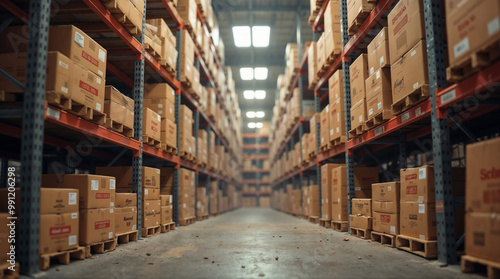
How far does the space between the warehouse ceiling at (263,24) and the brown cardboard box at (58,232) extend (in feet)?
41.3

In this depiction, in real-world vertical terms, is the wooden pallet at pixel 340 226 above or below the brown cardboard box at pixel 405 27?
below

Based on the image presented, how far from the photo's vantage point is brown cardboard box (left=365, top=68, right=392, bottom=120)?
516 cm

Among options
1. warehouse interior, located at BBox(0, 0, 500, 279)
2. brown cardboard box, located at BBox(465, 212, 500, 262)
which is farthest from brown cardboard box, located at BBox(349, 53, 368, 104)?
brown cardboard box, located at BBox(465, 212, 500, 262)

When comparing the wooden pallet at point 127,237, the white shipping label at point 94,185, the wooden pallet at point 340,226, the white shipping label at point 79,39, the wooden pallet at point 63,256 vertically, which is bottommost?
the wooden pallet at point 340,226

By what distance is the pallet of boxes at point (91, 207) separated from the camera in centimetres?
413

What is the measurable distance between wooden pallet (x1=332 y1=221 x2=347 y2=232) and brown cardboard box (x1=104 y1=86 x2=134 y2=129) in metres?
4.30

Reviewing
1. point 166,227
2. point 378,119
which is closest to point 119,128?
point 166,227

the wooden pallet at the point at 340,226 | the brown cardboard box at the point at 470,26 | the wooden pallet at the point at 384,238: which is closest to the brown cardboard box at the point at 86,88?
the brown cardboard box at the point at 470,26

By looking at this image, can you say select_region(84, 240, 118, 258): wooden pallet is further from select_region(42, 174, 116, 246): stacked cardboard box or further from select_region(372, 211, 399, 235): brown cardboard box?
select_region(372, 211, 399, 235): brown cardboard box

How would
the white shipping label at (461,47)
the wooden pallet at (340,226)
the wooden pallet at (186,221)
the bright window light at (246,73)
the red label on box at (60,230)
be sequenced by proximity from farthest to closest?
1. the bright window light at (246,73)
2. the wooden pallet at (186,221)
3. the wooden pallet at (340,226)
4. the red label on box at (60,230)
5. the white shipping label at (461,47)

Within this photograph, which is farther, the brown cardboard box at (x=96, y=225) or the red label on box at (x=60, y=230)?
the brown cardboard box at (x=96, y=225)

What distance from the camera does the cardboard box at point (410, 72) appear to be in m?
4.13

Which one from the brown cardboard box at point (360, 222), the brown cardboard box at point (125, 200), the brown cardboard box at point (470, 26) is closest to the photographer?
the brown cardboard box at point (470, 26)

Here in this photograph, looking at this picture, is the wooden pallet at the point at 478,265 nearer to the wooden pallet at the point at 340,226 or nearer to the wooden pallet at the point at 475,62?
the wooden pallet at the point at 475,62
